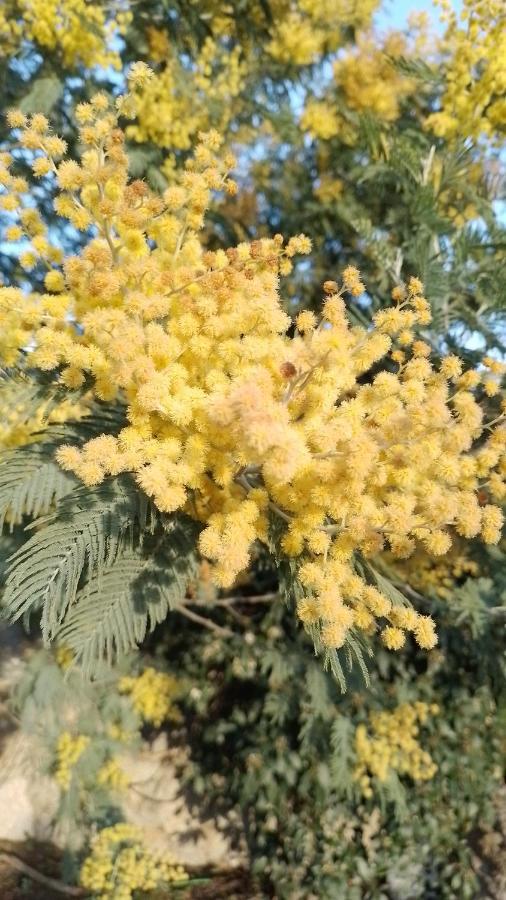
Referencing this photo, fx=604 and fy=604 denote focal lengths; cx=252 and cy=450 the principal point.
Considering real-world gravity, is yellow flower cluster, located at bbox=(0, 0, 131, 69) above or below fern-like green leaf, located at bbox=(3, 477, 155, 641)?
above

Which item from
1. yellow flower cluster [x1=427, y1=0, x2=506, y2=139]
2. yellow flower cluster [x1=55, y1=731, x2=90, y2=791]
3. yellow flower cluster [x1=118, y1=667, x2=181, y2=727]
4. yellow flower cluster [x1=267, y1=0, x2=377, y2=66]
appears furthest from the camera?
yellow flower cluster [x1=118, y1=667, x2=181, y2=727]

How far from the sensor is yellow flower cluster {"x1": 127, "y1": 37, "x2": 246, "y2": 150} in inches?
133

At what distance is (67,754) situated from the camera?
12.1 feet

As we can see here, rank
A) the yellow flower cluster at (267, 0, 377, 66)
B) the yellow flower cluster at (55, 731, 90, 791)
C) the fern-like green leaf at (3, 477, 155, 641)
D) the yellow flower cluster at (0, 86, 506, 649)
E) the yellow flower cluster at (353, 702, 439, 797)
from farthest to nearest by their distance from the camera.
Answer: the yellow flower cluster at (267, 0, 377, 66) < the yellow flower cluster at (55, 731, 90, 791) < the yellow flower cluster at (353, 702, 439, 797) < the fern-like green leaf at (3, 477, 155, 641) < the yellow flower cluster at (0, 86, 506, 649)

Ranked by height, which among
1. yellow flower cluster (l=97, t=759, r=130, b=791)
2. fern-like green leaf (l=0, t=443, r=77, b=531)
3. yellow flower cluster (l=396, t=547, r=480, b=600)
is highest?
yellow flower cluster (l=396, t=547, r=480, b=600)

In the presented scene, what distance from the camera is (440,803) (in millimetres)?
3936

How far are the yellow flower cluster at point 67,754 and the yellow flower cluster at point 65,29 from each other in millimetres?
3848

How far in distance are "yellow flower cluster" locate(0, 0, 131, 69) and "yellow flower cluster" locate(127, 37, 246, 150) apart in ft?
0.95

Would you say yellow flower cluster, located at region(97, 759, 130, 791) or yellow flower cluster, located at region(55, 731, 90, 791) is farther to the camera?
yellow flower cluster, located at region(97, 759, 130, 791)

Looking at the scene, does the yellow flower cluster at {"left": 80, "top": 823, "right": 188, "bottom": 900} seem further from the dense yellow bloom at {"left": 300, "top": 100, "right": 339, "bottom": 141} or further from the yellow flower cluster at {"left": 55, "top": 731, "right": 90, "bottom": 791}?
the dense yellow bloom at {"left": 300, "top": 100, "right": 339, "bottom": 141}

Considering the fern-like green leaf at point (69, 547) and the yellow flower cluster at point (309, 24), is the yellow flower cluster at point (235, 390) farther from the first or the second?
the yellow flower cluster at point (309, 24)

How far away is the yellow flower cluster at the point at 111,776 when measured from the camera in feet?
12.5

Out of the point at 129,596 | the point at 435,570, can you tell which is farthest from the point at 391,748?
the point at 129,596

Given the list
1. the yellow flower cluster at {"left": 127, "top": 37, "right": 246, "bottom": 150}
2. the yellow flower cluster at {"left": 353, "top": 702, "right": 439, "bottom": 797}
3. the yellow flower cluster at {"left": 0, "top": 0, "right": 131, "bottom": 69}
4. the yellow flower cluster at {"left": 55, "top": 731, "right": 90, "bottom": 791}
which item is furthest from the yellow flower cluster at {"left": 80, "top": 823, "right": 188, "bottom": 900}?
the yellow flower cluster at {"left": 0, "top": 0, "right": 131, "bottom": 69}
